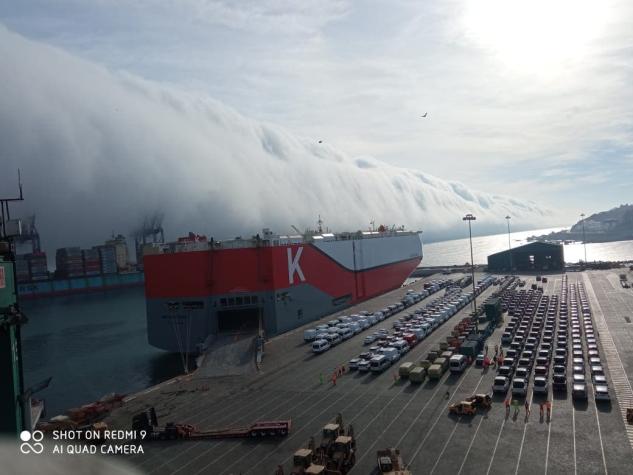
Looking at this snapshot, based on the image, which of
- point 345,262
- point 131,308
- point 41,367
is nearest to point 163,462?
point 41,367

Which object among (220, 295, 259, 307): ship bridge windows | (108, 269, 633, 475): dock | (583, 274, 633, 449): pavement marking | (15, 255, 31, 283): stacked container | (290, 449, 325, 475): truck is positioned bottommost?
(108, 269, 633, 475): dock

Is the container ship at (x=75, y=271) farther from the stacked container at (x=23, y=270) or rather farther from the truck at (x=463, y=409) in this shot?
the truck at (x=463, y=409)

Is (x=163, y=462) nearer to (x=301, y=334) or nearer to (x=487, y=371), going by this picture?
(x=487, y=371)

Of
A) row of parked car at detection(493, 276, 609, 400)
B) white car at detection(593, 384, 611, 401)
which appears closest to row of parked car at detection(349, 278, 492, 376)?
row of parked car at detection(493, 276, 609, 400)

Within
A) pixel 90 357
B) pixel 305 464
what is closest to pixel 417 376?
pixel 305 464

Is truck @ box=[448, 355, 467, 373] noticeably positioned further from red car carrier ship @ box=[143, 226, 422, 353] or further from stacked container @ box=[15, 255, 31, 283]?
stacked container @ box=[15, 255, 31, 283]

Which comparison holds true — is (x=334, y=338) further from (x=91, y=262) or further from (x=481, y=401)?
(x=91, y=262)

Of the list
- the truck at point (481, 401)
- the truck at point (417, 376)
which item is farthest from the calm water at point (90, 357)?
the truck at point (481, 401)
